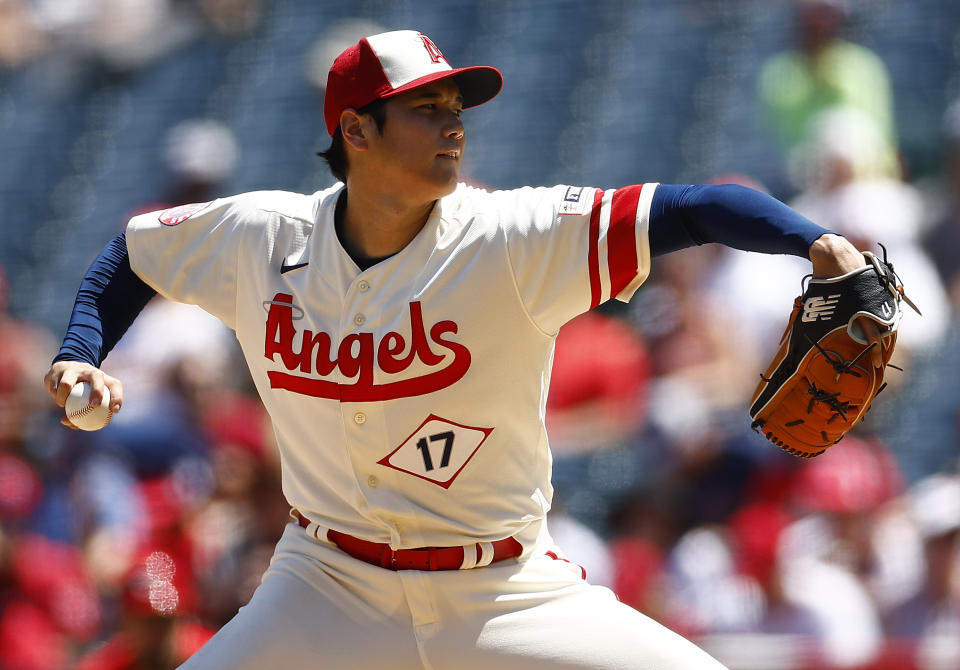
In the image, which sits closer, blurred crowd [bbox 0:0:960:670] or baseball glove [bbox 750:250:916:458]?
baseball glove [bbox 750:250:916:458]

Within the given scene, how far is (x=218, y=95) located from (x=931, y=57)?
361 centimetres

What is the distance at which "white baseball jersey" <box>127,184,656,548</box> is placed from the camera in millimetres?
2270

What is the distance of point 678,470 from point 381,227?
2299 millimetres

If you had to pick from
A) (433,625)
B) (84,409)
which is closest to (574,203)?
(433,625)

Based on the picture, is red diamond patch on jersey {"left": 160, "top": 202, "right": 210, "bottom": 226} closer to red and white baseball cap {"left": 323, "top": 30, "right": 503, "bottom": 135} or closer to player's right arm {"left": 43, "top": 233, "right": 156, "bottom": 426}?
player's right arm {"left": 43, "top": 233, "right": 156, "bottom": 426}

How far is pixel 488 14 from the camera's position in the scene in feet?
22.2

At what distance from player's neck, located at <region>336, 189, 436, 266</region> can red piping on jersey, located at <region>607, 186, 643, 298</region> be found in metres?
0.40

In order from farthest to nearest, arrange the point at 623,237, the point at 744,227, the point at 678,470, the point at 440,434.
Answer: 1. the point at 678,470
2. the point at 440,434
3. the point at 623,237
4. the point at 744,227

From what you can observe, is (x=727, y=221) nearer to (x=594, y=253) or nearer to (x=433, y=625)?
(x=594, y=253)

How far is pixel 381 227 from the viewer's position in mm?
2438

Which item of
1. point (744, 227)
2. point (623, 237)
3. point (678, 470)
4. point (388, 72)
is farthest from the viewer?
point (678, 470)

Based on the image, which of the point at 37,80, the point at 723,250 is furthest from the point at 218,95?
the point at 723,250

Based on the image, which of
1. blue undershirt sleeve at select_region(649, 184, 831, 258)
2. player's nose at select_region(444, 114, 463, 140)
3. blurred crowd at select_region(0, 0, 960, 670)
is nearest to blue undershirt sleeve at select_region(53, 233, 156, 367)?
player's nose at select_region(444, 114, 463, 140)

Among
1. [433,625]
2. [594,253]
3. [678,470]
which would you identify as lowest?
[678,470]
